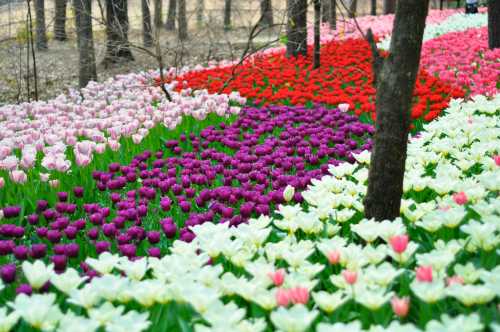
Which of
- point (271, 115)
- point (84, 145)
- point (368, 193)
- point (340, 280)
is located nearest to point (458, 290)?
point (340, 280)

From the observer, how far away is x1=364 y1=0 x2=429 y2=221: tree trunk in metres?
2.82

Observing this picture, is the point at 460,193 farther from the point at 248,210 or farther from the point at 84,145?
the point at 84,145

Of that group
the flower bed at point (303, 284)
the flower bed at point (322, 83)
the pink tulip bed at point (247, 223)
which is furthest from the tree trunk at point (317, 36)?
the flower bed at point (303, 284)

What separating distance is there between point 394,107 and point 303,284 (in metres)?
1.18

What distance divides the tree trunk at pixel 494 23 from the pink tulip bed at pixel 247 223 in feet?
9.24

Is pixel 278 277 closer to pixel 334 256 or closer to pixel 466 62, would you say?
pixel 334 256

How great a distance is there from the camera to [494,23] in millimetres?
10766

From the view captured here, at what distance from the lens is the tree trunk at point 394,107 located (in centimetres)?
282

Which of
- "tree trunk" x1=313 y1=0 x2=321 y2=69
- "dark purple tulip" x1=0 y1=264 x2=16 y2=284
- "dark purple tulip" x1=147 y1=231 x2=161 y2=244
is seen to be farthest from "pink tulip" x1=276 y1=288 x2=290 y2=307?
"tree trunk" x1=313 y1=0 x2=321 y2=69

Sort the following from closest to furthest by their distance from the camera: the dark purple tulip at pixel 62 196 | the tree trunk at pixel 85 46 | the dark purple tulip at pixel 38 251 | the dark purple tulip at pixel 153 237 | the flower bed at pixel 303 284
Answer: the flower bed at pixel 303 284, the dark purple tulip at pixel 38 251, the dark purple tulip at pixel 153 237, the dark purple tulip at pixel 62 196, the tree trunk at pixel 85 46

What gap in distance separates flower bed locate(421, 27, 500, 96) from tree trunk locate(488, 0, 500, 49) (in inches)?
7.1

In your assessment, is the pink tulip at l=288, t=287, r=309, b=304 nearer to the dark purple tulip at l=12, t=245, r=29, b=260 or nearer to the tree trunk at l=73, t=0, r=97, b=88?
the dark purple tulip at l=12, t=245, r=29, b=260

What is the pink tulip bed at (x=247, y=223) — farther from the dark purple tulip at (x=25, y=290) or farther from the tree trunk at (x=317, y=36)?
the tree trunk at (x=317, y=36)

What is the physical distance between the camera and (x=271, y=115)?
735 cm
